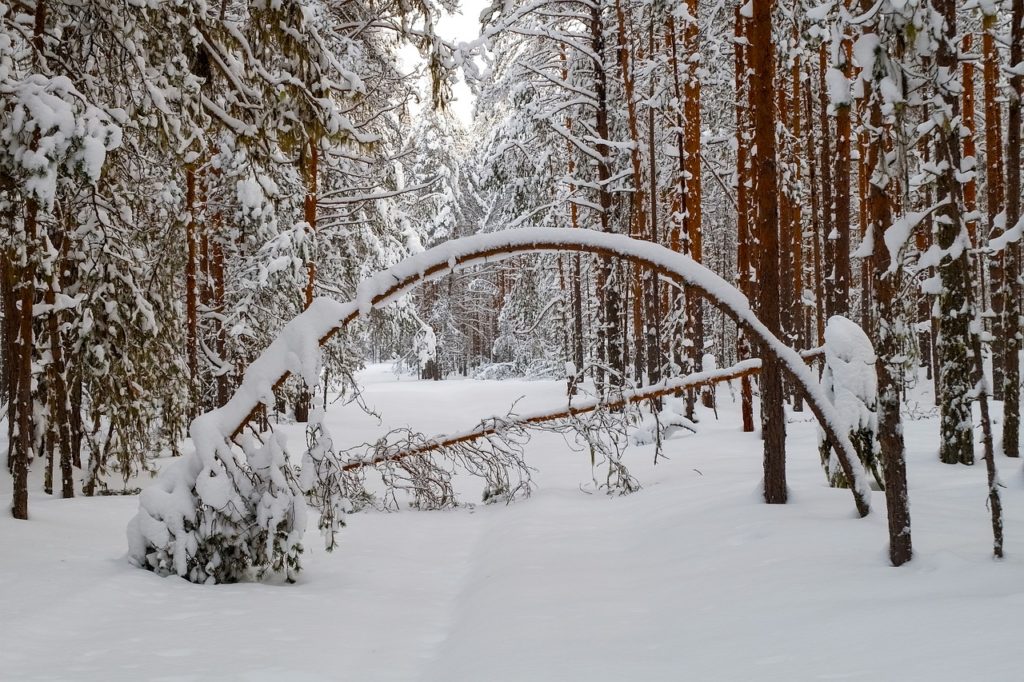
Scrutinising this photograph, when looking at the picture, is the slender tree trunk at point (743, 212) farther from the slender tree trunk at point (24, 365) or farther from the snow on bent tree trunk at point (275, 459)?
the slender tree trunk at point (24, 365)

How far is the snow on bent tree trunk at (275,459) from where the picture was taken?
513 cm

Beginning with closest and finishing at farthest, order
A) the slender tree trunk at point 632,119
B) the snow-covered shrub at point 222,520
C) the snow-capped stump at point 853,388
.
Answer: the snow-covered shrub at point 222,520
the snow-capped stump at point 853,388
the slender tree trunk at point 632,119

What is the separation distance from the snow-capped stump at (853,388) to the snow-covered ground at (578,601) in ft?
1.64

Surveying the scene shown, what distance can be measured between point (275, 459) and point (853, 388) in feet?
15.0

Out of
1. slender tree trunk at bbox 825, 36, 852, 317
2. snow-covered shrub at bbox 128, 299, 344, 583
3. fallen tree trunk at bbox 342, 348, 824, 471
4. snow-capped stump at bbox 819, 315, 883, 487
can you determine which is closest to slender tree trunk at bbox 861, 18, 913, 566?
A: snow-capped stump at bbox 819, 315, 883, 487

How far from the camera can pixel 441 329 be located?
4325 cm

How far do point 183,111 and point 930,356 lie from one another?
27.1 metres

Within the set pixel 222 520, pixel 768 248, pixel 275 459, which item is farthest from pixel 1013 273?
pixel 222 520

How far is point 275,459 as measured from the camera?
17.5 ft

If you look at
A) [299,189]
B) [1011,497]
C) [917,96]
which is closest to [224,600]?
[917,96]

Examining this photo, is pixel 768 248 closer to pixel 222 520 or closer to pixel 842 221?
pixel 222 520

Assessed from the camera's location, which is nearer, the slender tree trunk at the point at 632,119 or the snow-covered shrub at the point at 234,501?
the snow-covered shrub at the point at 234,501

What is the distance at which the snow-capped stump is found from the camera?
19.0ft

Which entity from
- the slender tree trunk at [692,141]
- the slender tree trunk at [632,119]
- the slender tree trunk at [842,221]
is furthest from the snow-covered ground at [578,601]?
the slender tree trunk at [692,141]
